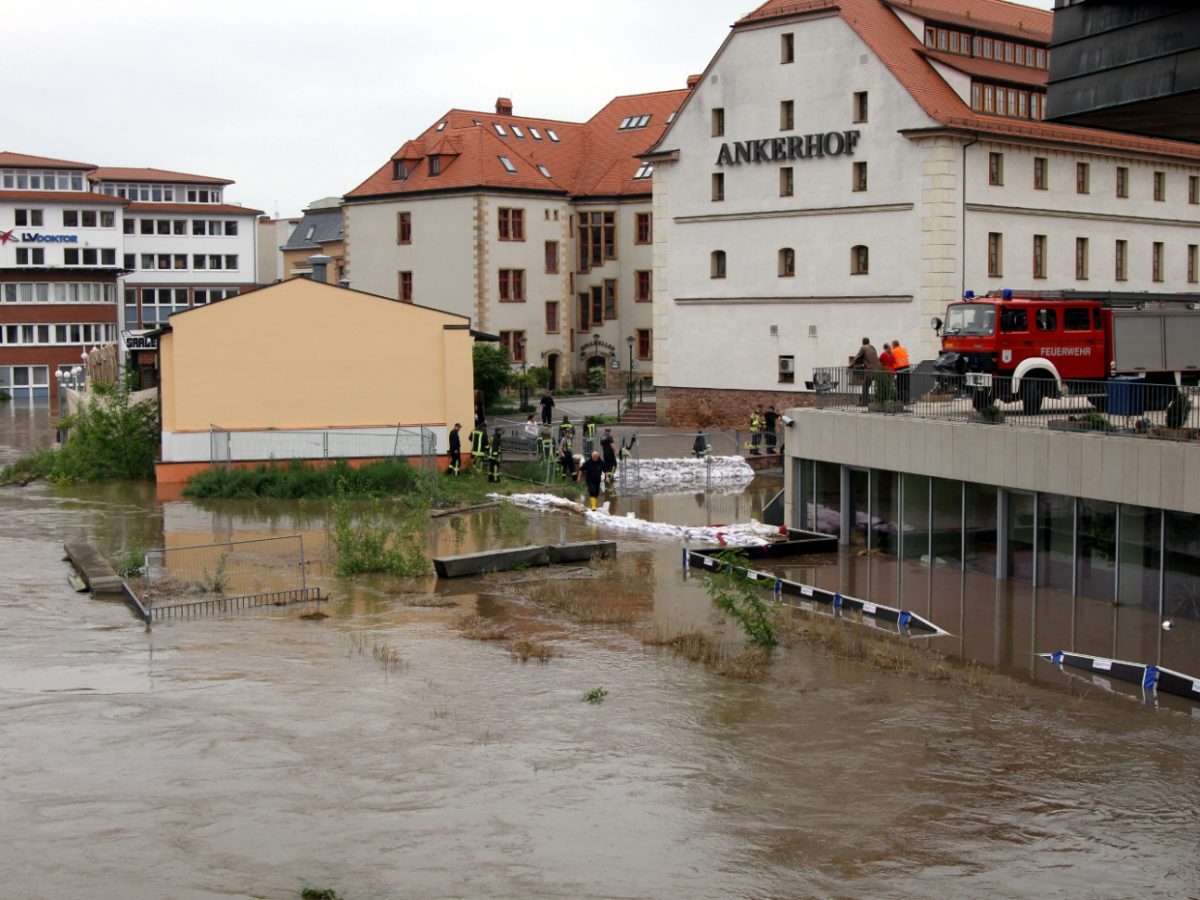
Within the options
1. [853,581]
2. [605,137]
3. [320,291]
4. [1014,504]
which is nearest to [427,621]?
[853,581]

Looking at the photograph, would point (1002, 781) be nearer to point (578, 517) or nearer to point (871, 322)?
point (578, 517)

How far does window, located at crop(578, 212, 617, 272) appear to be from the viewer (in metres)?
71.1

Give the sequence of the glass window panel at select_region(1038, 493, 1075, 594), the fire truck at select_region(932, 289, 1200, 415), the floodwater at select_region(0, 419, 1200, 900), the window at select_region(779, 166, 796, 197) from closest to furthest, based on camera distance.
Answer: the floodwater at select_region(0, 419, 1200, 900) → the glass window panel at select_region(1038, 493, 1075, 594) → the fire truck at select_region(932, 289, 1200, 415) → the window at select_region(779, 166, 796, 197)

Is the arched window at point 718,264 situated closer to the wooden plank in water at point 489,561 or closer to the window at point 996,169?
the window at point 996,169

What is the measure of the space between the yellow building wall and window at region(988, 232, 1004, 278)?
55.2 ft

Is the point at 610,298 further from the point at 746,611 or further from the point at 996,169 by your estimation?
the point at 746,611

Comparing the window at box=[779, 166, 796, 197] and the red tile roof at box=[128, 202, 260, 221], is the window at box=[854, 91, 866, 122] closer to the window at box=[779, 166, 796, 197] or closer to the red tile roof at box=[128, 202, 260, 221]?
the window at box=[779, 166, 796, 197]

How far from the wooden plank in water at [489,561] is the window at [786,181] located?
81.5ft

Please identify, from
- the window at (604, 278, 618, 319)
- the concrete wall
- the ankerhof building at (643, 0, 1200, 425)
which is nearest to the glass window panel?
the concrete wall

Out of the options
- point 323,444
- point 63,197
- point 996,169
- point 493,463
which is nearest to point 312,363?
point 323,444

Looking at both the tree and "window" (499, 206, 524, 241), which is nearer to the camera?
the tree

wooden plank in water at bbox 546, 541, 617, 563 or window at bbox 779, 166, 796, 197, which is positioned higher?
window at bbox 779, 166, 796, 197

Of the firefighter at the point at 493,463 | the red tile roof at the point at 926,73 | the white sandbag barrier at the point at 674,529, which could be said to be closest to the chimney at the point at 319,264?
the firefighter at the point at 493,463

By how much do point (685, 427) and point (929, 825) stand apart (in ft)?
130
